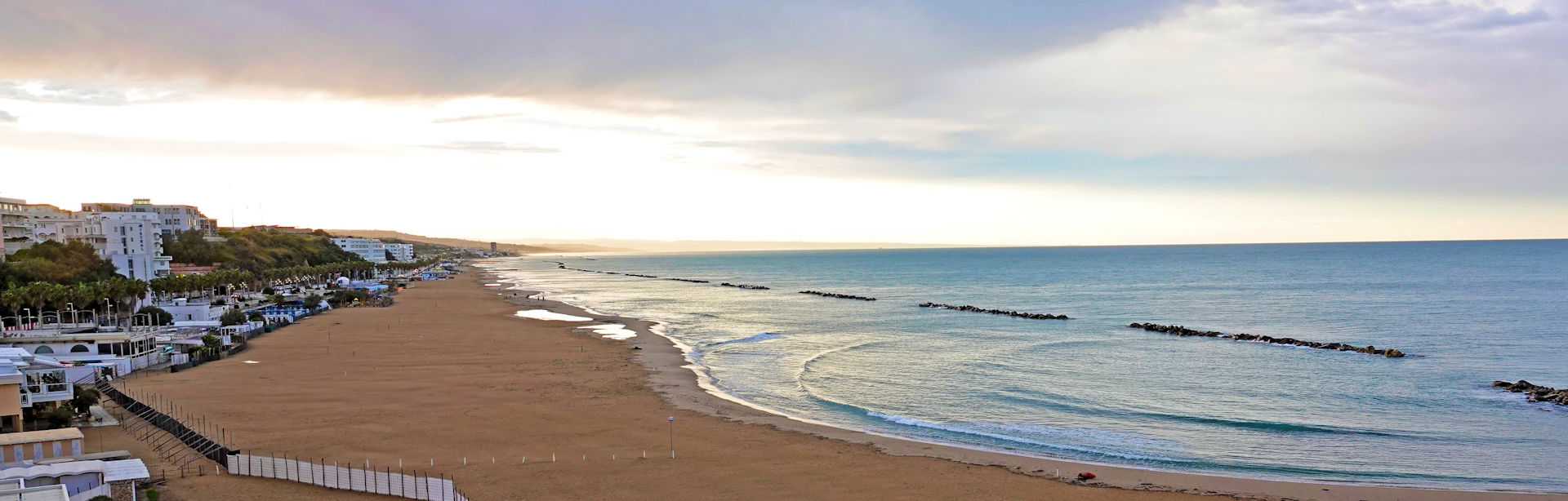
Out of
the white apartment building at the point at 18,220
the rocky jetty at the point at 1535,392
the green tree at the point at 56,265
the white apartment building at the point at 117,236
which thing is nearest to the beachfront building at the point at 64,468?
the green tree at the point at 56,265

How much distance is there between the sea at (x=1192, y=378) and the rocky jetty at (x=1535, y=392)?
0.55m

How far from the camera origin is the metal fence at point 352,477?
20.8m

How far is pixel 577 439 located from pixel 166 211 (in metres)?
141

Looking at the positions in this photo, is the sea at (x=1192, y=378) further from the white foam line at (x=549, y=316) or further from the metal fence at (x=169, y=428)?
the metal fence at (x=169, y=428)

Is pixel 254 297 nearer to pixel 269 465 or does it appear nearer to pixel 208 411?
pixel 208 411

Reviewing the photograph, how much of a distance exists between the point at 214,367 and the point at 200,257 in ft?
281

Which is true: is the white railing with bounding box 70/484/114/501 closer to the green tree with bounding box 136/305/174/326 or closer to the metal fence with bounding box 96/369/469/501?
the metal fence with bounding box 96/369/469/501

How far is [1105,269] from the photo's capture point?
174 meters

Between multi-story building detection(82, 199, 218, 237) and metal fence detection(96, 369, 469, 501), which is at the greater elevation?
multi-story building detection(82, 199, 218, 237)

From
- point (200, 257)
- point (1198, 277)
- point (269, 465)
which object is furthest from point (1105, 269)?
point (269, 465)

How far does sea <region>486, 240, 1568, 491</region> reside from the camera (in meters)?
26.0

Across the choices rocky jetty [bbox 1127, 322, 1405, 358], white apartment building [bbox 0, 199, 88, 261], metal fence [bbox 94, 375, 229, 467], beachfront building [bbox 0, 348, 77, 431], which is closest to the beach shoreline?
metal fence [bbox 94, 375, 229, 467]

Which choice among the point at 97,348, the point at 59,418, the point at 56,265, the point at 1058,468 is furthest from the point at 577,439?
the point at 56,265

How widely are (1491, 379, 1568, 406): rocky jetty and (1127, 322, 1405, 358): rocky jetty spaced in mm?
10040
